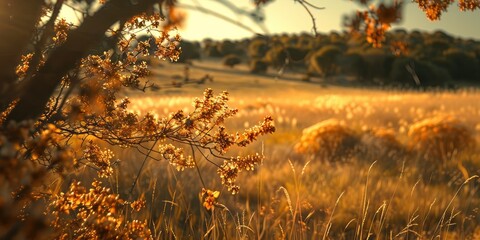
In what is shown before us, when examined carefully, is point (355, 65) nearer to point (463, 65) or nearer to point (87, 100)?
point (463, 65)

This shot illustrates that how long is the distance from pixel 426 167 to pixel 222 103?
5715 millimetres

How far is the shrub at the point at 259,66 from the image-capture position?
175 feet

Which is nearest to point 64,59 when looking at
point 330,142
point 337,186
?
point 337,186

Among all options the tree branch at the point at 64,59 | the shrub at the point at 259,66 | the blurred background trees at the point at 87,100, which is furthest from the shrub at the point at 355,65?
the tree branch at the point at 64,59

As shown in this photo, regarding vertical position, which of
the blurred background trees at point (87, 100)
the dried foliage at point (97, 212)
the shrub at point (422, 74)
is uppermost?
the blurred background trees at point (87, 100)

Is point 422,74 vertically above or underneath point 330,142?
underneath

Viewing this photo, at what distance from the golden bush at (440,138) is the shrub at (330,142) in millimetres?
1045

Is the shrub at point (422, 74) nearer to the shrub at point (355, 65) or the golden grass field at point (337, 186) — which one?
the shrub at point (355, 65)

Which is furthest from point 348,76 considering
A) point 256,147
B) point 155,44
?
point 155,44

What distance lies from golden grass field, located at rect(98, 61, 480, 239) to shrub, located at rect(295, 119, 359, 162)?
2 centimetres

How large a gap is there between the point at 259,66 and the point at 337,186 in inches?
1875

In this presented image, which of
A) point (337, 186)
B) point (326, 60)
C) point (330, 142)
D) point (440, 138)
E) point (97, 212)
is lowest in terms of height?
point (337, 186)

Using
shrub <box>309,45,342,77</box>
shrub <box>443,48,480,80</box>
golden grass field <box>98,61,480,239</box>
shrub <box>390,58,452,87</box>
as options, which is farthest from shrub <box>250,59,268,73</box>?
golden grass field <box>98,61,480,239</box>

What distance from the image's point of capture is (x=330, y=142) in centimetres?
882
